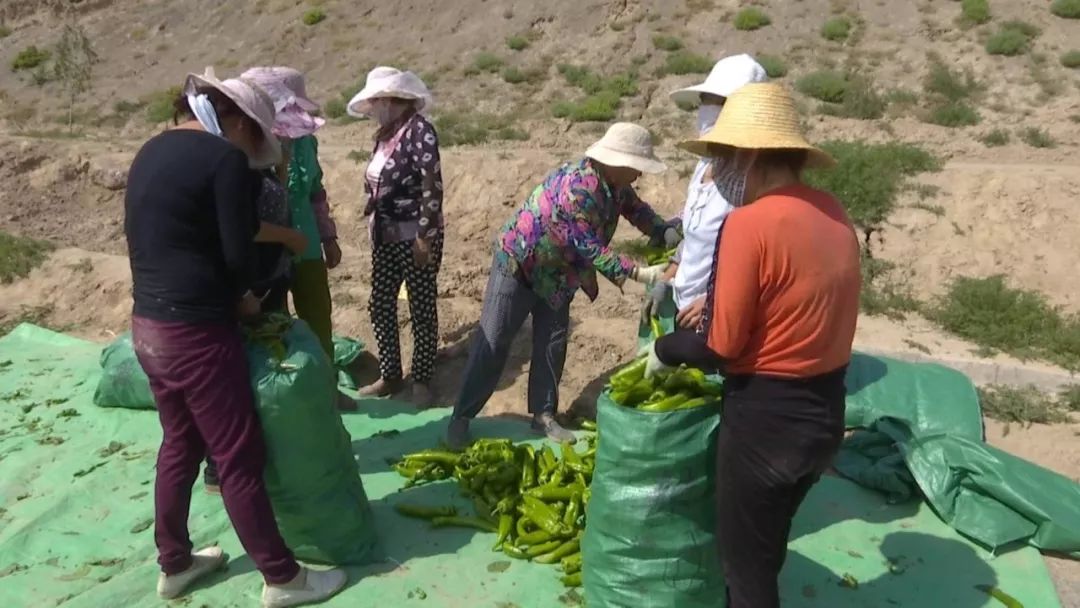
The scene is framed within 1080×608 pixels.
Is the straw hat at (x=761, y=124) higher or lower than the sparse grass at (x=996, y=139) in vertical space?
higher

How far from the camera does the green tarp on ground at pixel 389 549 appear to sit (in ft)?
11.1

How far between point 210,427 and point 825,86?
12183 millimetres

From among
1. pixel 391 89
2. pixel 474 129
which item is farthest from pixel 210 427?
pixel 474 129

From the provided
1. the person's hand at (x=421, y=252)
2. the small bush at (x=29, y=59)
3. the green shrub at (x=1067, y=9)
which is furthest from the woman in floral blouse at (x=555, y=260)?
the small bush at (x=29, y=59)

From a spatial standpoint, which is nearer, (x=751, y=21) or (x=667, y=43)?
(x=667, y=43)

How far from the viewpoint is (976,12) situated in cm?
1597

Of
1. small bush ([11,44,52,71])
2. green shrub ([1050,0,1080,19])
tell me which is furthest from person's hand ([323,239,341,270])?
small bush ([11,44,52,71])

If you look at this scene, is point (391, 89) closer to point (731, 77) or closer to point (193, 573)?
point (731, 77)

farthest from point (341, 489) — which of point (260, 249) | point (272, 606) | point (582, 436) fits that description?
point (582, 436)

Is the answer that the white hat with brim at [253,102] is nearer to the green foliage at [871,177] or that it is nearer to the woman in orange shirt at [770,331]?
the woman in orange shirt at [770,331]

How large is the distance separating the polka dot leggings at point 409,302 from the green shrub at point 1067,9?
1488 centimetres

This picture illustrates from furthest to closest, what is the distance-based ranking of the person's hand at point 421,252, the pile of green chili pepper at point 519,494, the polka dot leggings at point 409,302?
the polka dot leggings at point 409,302
the person's hand at point 421,252
the pile of green chili pepper at point 519,494

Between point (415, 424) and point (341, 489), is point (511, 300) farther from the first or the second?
point (341, 489)

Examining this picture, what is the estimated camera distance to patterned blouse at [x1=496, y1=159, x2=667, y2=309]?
3932 millimetres
